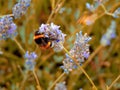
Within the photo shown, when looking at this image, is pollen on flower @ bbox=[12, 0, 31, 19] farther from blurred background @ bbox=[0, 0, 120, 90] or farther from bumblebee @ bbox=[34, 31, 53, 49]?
blurred background @ bbox=[0, 0, 120, 90]

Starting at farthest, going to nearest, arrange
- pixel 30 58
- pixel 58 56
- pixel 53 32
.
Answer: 1. pixel 58 56
2. pixel 30 58
3. pixel 53 32

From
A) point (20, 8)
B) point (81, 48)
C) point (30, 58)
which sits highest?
point (20, 8)

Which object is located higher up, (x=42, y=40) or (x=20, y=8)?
(x=20, y=8)

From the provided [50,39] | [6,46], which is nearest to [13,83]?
[6,46]

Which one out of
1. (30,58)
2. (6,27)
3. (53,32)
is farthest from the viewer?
(30,58)

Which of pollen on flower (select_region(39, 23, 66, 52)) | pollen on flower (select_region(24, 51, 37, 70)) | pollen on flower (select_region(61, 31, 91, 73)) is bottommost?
pollen on flower (select_region(61, 31, 91, 73))

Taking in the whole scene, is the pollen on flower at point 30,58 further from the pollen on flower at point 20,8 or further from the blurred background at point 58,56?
the blurred background at point 58,56

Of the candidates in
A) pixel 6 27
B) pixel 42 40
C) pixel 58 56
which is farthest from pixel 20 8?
pixel 58 56

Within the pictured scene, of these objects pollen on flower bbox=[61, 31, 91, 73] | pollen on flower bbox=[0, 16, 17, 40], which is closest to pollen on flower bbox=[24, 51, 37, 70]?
pollen on flower bbox=[0, 16, 17, 40]

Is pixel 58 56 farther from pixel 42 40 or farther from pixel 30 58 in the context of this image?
pixel 42 40

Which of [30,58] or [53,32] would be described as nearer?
[53,32]

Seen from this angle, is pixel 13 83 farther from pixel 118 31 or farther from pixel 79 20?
pixel 118 31

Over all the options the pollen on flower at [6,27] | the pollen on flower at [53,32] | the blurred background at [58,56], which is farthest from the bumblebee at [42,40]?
the blurred background at [58,56]
